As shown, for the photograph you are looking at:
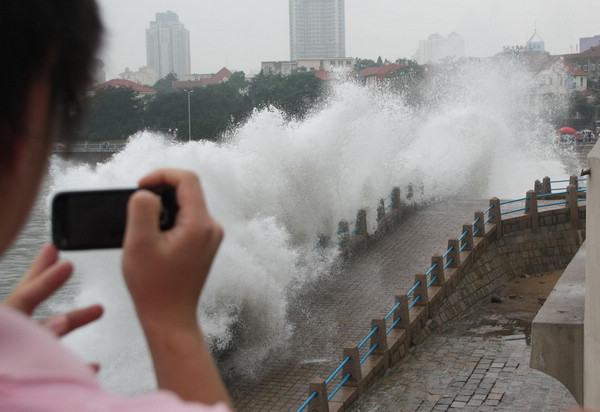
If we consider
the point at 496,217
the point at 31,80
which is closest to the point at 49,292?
the point at 31,80

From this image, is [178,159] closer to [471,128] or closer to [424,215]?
[424,215]

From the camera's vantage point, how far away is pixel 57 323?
106 cm

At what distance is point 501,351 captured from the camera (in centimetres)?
1323

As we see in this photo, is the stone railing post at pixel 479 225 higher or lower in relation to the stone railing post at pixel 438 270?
higher

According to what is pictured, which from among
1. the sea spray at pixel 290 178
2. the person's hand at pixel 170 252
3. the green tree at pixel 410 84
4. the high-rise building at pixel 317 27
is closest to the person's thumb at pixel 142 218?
the person's hand at pixel 170 252

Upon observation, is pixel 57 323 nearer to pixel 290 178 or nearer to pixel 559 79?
pixel 290 178

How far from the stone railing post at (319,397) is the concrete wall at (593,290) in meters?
3.24

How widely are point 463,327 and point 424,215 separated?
25.9 feet

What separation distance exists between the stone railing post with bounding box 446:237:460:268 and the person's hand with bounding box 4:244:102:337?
15.6m

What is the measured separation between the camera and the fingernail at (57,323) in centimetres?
105

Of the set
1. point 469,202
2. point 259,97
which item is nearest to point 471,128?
point 469,202

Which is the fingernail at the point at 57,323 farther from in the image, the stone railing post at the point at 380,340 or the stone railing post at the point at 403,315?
the stone railing post at the point at 403,315

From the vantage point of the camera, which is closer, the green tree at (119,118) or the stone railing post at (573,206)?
the stone railing post at (573,206)

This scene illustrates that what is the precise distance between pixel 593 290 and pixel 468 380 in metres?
5.55
